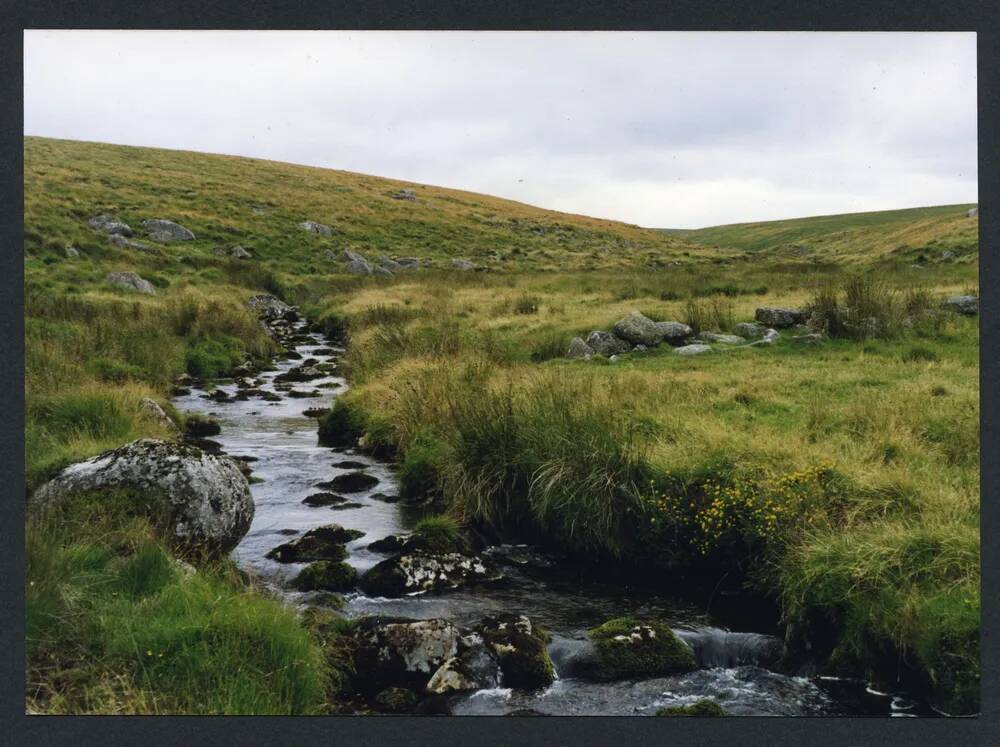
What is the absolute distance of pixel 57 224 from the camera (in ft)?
104

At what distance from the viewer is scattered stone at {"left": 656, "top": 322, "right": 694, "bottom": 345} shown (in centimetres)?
1573

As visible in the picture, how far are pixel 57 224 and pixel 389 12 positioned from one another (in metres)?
30.1

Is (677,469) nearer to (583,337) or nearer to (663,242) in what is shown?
(583,337)

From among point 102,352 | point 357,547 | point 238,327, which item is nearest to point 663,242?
point 238,327

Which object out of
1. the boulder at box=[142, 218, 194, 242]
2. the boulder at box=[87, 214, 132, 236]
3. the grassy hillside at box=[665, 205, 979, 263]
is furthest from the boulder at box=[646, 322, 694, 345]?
the boulder at box=[142, 218, 194, 242]

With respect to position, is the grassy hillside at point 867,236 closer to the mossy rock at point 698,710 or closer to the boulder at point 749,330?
the boulder at point 749,330

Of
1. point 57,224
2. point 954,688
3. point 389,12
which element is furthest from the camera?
point 57,224

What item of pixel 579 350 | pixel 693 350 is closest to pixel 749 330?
pixel 693 350

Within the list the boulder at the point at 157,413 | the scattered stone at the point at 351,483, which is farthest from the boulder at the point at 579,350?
the boulder at the point at 157,413

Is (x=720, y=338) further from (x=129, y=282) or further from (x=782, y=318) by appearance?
(x=129, y=282)

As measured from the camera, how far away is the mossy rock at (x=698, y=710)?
5.58 m

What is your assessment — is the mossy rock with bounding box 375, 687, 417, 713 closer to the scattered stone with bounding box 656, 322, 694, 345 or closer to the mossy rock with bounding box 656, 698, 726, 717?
the mossy rock with bounding box 656, 698, 726, 717

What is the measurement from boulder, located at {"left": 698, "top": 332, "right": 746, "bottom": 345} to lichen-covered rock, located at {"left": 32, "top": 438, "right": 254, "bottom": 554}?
1046 centimetres

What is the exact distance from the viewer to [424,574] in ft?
24.8
